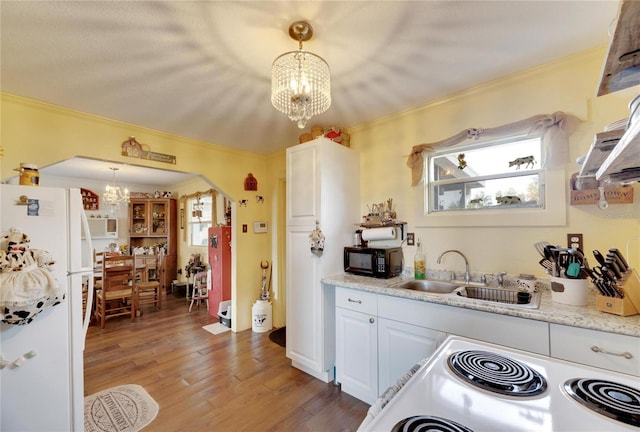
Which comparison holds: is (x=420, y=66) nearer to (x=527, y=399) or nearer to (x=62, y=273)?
(x=527, y=399)

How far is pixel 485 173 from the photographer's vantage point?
2.17 metres

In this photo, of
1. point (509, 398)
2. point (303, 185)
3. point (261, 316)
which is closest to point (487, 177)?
point (303, 185)

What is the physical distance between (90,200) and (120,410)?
5.04 m

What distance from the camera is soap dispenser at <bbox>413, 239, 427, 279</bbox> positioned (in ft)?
7.55

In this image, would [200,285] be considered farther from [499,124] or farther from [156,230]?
[499,124]

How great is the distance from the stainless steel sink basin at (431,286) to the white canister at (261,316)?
2097 millimetres

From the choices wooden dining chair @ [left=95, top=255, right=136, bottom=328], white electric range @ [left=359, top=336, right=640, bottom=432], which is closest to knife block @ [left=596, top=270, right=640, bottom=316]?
white electric range @ [left=359, top=336, right=640, bottom=432]

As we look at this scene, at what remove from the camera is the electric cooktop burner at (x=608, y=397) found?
651 millimetres

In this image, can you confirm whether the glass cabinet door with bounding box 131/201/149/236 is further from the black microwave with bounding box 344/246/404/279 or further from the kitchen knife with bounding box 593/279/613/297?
the kitchen knife with bounding box 593/279/613/297

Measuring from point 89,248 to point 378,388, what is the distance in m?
2.26

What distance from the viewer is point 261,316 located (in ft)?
11.6

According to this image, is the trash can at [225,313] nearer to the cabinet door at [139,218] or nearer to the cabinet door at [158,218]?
the cabinet door at [158,218]

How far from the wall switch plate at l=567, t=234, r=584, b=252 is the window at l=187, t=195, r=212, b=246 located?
210 inches

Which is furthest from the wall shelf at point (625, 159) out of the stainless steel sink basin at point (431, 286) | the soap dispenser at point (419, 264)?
the soap dispenser at point (419, 264)
